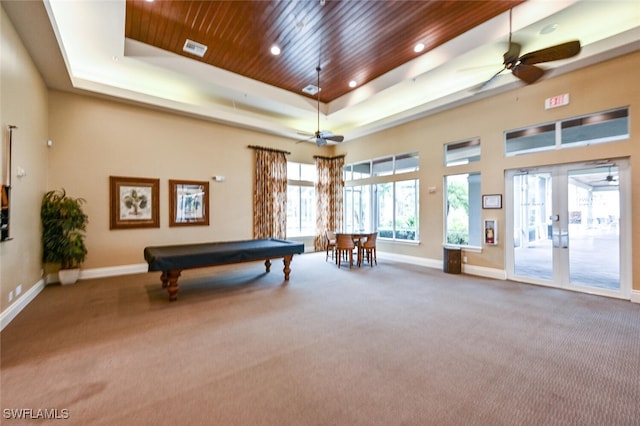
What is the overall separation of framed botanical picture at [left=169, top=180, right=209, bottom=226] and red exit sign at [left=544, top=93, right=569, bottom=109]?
24.7 ft

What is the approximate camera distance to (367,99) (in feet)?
22.1

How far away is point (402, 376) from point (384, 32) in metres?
4.91

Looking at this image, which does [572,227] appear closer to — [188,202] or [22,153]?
[188,202]

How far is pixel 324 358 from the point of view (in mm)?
2562

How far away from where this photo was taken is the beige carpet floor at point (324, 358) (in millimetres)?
1886

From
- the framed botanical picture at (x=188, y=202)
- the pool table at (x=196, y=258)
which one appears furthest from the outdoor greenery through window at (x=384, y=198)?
the framed botanical picture at (x=188, y=202)

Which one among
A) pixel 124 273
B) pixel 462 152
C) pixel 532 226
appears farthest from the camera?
pixel 462 152

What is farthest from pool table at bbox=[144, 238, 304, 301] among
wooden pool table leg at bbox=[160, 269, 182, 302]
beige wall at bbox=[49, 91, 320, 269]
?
beige wall at bbox=[49, 91, 320, 269]

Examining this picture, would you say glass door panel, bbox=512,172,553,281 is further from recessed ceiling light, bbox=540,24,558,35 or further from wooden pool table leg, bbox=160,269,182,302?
wooden pool table leg, bbox=160,269,182,302

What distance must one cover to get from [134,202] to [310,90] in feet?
16.1

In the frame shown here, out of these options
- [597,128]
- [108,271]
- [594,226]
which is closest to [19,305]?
[108,271]

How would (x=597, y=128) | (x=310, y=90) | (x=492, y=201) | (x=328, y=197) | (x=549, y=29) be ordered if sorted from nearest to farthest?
1. (x=549, y=29)
2. (x=597, y=128)
3. (x=492, y=201)
4. (x=310, y=90)
5. (x=328, y=197)

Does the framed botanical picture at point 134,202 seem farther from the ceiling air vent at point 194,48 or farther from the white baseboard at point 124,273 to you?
the ceiling air vent at point 194,48

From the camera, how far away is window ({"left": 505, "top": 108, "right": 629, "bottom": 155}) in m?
4.35
